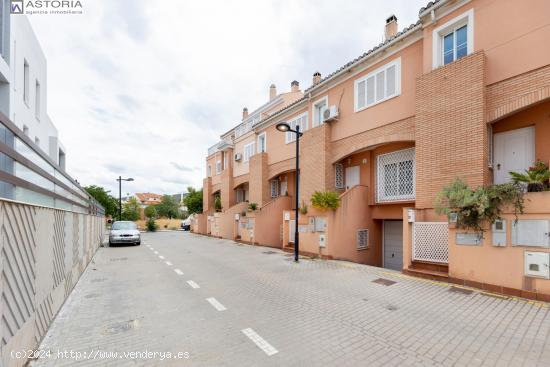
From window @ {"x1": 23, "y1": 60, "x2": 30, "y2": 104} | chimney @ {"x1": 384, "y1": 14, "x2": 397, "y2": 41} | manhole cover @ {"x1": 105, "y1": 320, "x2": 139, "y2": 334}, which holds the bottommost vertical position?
manhole cover @ {"x1": 105, "y1": 320, "x2": 139, "y2": 334}

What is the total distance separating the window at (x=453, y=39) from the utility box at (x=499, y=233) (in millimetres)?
5381

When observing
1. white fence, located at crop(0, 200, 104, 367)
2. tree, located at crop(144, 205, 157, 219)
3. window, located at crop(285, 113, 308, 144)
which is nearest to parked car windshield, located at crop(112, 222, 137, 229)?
window, located at crop(285, 113, 308, 144)

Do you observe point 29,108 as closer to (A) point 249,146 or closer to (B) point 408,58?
(A) point 249,146

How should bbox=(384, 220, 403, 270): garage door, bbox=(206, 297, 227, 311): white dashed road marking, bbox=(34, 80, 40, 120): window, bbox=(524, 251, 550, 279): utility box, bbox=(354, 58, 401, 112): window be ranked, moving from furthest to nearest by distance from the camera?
bbox=(34, 80, 40, 120): window
bbox=(384, 220, 403, 270): garage door
bbox=(354, 58, 401, 112): window
bbox=(524, 251, 550, 279): utility box
bbox=(206, 297, 227, 311): white dashed road marking

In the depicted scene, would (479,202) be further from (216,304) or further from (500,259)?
(216,304)

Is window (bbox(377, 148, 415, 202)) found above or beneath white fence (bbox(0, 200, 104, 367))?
above

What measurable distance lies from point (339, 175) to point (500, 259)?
8.00 m

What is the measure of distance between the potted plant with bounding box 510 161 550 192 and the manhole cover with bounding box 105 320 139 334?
8632 millimetres

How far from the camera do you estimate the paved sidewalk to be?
3.54 m

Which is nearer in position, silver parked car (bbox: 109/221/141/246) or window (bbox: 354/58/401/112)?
window (bbox: 354/58/401/112)

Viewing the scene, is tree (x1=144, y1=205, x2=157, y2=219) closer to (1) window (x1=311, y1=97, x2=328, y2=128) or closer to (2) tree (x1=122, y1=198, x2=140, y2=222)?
(2) tree (x1=122, y1=198, x2=140, y2=222)

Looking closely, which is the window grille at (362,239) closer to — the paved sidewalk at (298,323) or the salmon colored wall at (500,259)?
the paved sidewalk at (298,323)

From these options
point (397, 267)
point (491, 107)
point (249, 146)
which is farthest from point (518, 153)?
point (249, 146)

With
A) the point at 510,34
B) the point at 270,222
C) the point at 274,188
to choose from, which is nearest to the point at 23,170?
the point at 510,34
